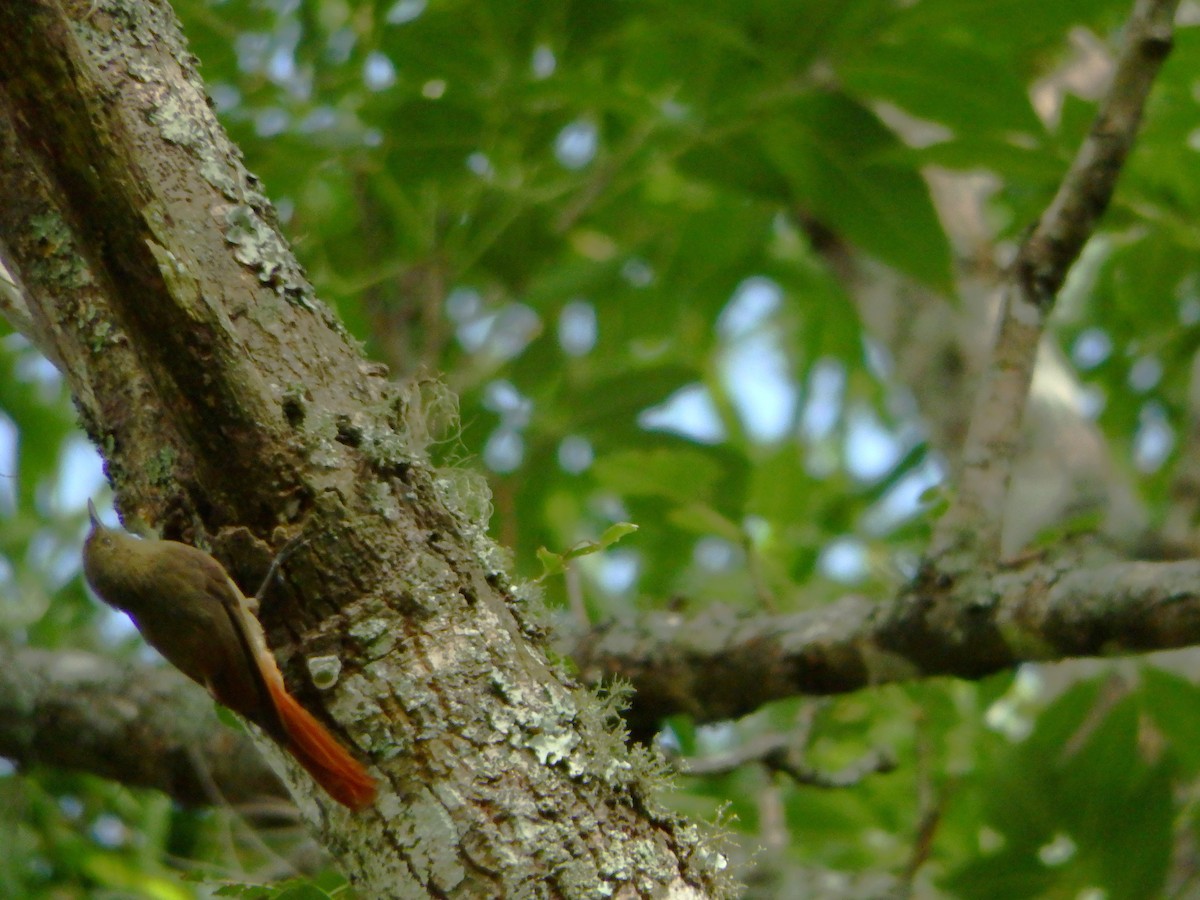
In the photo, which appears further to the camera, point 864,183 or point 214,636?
point 864,183

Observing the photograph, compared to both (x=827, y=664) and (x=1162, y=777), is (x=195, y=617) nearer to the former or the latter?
(x=827, y=664)

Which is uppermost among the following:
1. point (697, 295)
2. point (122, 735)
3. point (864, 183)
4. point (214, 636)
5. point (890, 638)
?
point (697, 295)

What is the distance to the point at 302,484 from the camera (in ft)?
4.81

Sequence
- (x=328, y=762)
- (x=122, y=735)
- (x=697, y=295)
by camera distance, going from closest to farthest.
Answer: (x=328, y=762), (x=122, y=735), (x=697, y=295)

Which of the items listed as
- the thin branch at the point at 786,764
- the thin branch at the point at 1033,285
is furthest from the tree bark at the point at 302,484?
the thin branch at the point at 786,764

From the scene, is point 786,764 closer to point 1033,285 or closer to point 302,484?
point 1033,285

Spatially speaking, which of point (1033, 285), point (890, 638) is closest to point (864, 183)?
point (1033, 285)

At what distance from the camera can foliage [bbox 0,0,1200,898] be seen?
244 centimetres

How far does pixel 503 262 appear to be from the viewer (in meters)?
3.30

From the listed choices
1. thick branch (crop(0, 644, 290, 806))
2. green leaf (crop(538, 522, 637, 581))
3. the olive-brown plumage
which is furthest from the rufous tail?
thick branch (crop(0, 644, 290, 806))

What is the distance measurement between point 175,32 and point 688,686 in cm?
147

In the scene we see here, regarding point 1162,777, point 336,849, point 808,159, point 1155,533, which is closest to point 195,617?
point 336,849

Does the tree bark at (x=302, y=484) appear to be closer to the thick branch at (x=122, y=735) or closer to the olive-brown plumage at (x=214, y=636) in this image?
the olive-brown plumage at (x=214, y=636)

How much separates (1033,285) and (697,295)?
1385 mm
